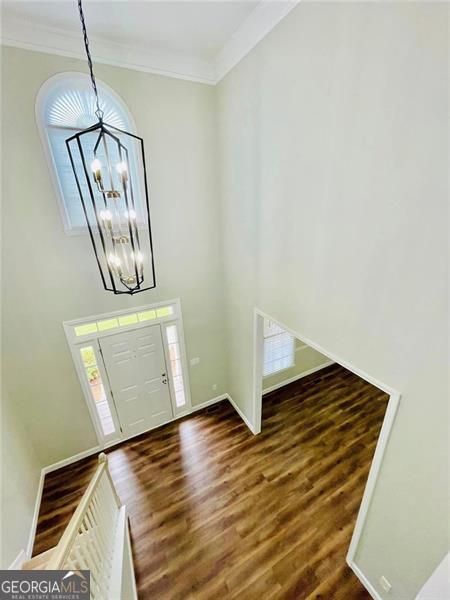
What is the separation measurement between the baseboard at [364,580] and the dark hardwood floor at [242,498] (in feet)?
0.20

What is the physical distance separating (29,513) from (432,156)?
5.65m

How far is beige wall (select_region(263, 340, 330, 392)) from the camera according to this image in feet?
18.3

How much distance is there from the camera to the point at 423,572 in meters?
2.09

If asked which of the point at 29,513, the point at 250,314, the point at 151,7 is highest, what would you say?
the point at 151,7

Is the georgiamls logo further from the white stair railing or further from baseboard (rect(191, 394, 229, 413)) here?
baseboard (rect(191, 394, 229, 413))

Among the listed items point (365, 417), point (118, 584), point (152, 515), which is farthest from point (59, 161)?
point (365, 417)

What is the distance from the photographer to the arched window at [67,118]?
2.92m

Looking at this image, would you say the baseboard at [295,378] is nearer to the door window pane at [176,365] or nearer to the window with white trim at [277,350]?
the window with white trim at [277,350]

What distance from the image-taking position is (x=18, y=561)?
268 centimetres

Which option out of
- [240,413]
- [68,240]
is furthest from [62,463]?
[68,240]

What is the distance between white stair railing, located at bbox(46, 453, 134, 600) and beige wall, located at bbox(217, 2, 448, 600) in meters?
2.50

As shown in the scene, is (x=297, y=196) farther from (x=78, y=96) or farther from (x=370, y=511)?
(x=370, y=511)

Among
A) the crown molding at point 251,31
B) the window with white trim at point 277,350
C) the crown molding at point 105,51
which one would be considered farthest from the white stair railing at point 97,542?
the crown molding at point 251,31

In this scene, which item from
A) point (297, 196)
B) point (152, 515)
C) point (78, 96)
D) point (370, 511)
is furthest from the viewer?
point (152, 515)
